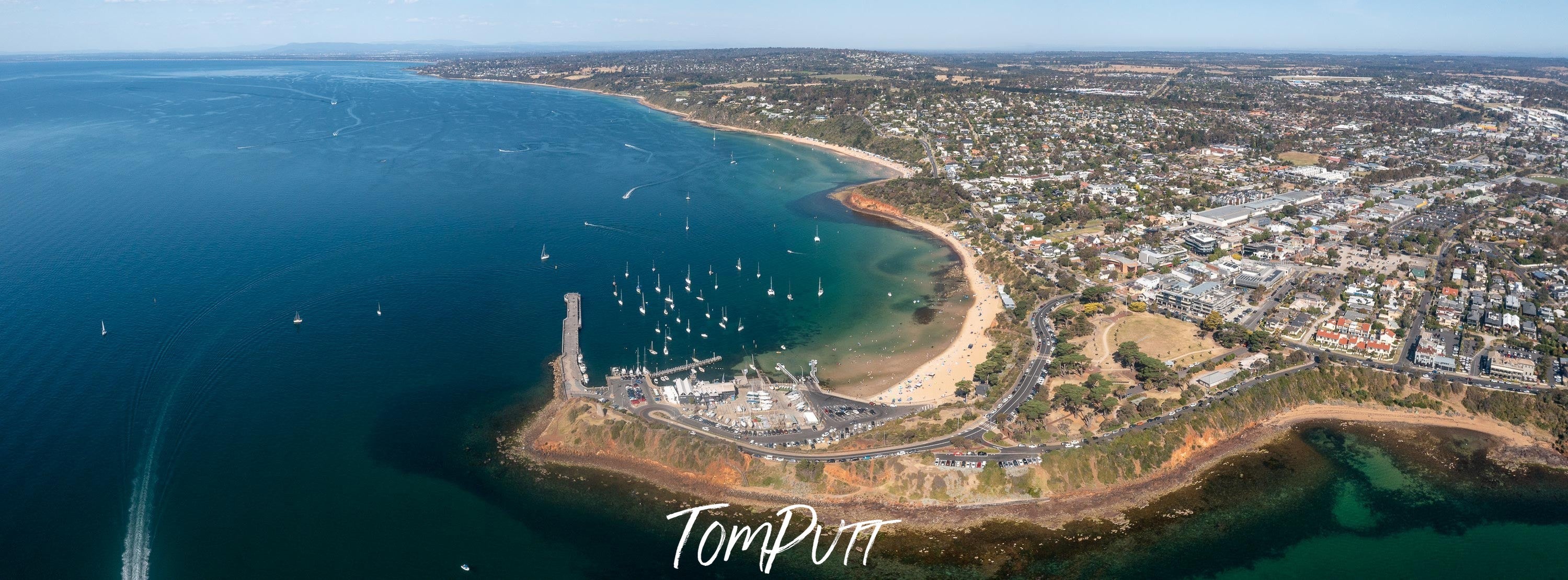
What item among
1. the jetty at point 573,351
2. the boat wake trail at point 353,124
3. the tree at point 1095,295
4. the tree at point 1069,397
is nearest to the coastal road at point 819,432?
the tree at point 1069,397

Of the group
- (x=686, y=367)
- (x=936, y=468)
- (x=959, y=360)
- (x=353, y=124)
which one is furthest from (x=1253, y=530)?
(x=353, y=124)

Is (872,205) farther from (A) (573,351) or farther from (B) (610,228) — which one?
(A) (573,351)

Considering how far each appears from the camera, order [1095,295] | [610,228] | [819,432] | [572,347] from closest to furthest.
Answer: [819,432] → [572,347] → [1095,295] → [610,228]

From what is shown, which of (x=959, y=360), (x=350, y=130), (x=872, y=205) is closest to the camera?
(x=959, y=360)

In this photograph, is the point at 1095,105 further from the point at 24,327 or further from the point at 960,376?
the point at 24,327

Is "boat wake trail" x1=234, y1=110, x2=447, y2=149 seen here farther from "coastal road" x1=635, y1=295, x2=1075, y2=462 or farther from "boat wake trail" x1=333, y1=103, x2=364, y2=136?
"coastal road" x1=635, y1=295, x2=1075, y2=462

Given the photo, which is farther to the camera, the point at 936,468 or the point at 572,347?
Result: the point at 572,347

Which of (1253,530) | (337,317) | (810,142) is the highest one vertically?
(810,142)
